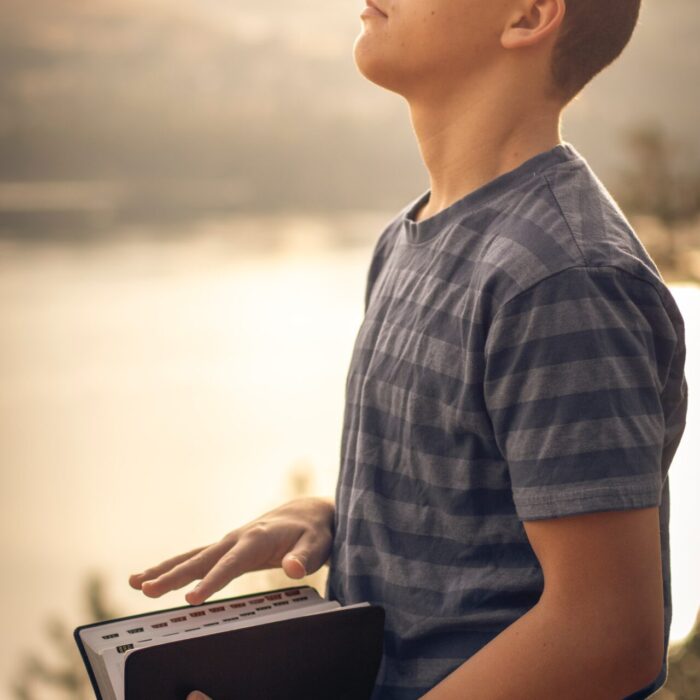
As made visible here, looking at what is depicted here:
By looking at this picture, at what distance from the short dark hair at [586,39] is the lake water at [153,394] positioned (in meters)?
2.08

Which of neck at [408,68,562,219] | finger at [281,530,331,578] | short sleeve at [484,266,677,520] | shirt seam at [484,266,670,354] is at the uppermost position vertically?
neck at [408,68,562,219]

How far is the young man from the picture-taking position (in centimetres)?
72

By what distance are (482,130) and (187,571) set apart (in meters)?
0.50

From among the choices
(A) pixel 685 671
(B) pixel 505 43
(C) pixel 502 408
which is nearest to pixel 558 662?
(C) pixel 502 408

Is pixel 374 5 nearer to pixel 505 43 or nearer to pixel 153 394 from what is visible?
pixel 505 43

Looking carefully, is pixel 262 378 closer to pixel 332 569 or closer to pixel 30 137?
pixel 30 137

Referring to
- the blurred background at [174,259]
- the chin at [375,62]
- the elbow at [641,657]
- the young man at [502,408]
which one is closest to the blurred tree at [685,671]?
the young man at [502,408]

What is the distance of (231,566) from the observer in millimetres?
947

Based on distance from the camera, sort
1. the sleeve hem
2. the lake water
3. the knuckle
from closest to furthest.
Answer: the sleeve hem
the knuckle
the lake water

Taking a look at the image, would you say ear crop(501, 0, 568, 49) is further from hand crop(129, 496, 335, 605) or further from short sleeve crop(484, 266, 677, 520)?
hand crop(129, 496, 335, 605)

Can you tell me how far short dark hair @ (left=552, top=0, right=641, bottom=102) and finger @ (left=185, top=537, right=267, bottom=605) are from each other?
1.75ft

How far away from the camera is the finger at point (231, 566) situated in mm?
875

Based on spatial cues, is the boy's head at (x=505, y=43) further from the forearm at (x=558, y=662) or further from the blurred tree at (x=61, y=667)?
the blurred tree at (x=61, y=667)

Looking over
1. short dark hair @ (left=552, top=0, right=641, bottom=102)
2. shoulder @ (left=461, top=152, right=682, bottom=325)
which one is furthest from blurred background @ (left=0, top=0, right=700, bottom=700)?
shoulder @ (left=461, top=152, right=682, bottom=325)
